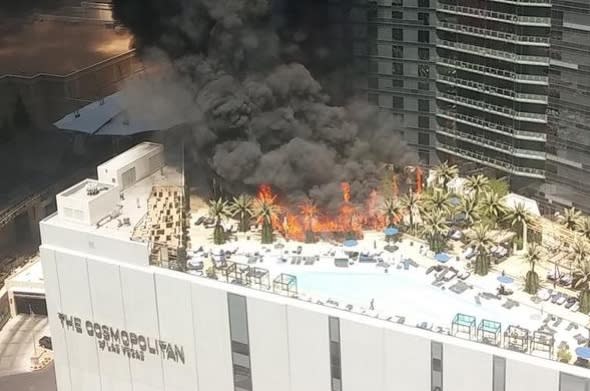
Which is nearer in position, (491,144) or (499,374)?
(499,374)

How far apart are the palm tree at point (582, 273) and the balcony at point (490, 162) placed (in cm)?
1187

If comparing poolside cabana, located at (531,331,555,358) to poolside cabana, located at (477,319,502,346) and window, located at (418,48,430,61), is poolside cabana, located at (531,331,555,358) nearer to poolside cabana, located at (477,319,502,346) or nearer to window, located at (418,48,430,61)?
poolside cabana, located at (477,319,502,346)

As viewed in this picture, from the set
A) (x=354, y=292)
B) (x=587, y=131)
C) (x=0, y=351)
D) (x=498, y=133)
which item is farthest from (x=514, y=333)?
(x=0, y=351)

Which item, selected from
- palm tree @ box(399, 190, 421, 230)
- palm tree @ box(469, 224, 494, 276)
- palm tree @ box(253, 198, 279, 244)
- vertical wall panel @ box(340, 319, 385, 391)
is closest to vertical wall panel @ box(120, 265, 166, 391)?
palm tree @ box(253, 198, 279, 244)

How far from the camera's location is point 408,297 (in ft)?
110

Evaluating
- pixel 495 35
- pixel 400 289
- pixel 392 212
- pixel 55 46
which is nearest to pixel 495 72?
pixel 495 35

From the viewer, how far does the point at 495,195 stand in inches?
1492

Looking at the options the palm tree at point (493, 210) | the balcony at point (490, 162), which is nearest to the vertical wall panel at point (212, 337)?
the palm tree at point (493, 210)

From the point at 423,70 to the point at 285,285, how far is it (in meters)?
19.2

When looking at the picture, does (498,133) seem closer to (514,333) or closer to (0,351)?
(514,333)

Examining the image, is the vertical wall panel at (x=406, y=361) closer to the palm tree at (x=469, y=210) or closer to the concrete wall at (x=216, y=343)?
the concrete wall at (x=216, y=343)

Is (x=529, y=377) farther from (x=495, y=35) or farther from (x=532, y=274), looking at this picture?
(x=495, y=35)

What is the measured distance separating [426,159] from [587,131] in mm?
9403

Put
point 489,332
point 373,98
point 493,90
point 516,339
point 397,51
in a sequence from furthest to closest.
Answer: point 373,98 < point 397,51 < point 493,90 < point 489,332 < point 516,339
